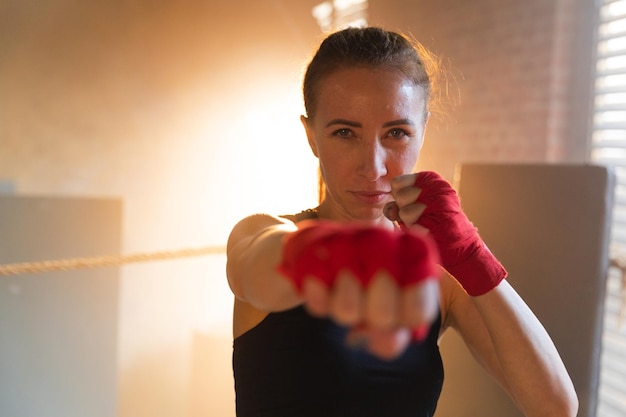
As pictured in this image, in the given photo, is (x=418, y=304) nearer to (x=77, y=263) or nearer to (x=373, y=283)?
(x=373, y=283)

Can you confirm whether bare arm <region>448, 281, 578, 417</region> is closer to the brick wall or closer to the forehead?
the forehead

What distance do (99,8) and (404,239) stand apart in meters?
2.16

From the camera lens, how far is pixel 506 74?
2.38 meters

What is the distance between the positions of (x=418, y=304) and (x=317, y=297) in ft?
0.24

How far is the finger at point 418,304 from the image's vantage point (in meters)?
0.38

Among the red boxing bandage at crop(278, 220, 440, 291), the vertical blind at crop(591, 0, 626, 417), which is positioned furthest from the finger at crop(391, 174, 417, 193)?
the vertical blind at crop(591, 0, 626, 417)

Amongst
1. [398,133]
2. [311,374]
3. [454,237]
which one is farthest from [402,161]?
[311,374]

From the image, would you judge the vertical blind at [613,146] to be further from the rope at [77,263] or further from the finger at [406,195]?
the rope at [77,263]

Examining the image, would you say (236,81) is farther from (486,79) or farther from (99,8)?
(486,79)

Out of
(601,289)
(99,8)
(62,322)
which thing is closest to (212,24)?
(99,8)

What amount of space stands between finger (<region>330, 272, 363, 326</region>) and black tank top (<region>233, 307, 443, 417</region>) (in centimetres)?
56

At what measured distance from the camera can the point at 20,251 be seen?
6.74 feet

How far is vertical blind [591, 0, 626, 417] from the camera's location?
1.88m

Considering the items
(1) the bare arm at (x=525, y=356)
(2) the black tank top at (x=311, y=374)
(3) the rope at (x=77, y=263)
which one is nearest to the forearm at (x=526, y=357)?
(1) the bare arm at (x=525, y=356)
